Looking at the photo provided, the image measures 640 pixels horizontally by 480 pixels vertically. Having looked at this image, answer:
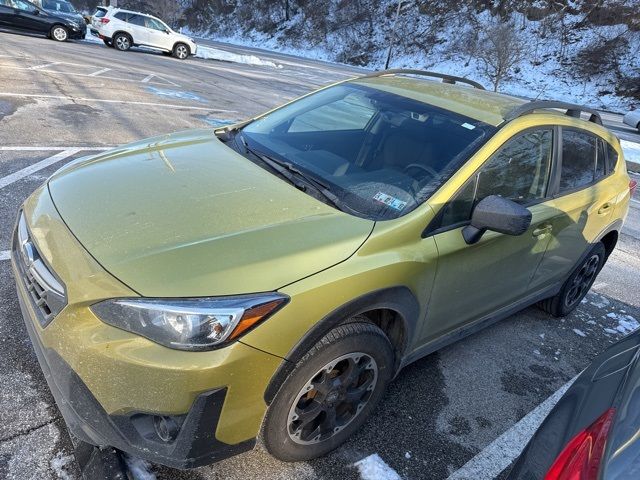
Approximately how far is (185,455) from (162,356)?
40cm

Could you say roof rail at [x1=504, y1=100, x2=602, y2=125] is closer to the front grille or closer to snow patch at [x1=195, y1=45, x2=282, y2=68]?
the front grille

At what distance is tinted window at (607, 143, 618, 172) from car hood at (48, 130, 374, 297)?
2.69 meters

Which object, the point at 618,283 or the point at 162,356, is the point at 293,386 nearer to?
the point at 162,356

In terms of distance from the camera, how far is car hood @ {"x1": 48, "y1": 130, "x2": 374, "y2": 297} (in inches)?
74.7

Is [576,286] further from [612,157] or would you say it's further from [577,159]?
[577,159]

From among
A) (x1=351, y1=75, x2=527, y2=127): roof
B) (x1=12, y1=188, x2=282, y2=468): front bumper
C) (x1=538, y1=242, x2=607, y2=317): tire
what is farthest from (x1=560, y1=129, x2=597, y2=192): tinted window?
(x1=12, y1=188, x2=282, y2=468): front bumper

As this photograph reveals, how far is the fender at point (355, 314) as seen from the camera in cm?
198

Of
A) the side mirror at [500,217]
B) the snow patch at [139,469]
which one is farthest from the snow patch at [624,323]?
the snow patch at [139,469]

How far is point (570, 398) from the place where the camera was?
172 cm

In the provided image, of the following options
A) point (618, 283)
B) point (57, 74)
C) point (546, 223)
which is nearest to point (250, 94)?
point (57, 74)

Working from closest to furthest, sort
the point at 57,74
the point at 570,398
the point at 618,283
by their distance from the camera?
the point at 570,398 → the point at 618,283 → the point at 57,74

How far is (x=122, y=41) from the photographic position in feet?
63.1

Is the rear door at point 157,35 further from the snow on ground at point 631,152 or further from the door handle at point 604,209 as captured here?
the door handle at point 604,209

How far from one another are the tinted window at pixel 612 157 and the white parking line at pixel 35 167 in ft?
17.5
